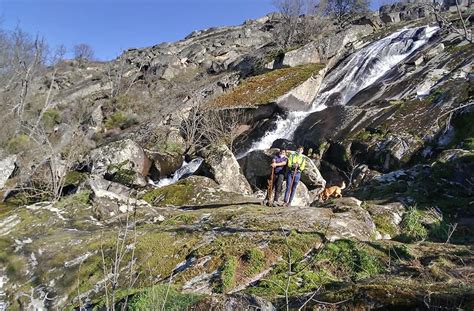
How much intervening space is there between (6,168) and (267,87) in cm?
1577

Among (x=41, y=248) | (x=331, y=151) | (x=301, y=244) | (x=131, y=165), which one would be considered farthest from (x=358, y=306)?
(x=131, y=165)

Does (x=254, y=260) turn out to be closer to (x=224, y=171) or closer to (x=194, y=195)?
(x=194, y=195)

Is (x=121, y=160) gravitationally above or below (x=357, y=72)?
below

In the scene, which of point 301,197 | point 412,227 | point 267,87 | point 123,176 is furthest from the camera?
point 267,87

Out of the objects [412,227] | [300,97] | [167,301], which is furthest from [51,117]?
[167,301]

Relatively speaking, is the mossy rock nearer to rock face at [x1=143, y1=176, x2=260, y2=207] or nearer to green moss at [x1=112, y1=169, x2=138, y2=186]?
rock face at [x1=143, y1=176, x2=260, y2=207]

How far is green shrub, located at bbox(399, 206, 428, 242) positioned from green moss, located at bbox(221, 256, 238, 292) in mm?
3797

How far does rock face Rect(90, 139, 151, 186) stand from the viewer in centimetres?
2088

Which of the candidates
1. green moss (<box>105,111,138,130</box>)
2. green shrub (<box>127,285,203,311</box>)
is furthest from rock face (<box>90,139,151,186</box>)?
green shrub (<box>127,285,203,311</box>)

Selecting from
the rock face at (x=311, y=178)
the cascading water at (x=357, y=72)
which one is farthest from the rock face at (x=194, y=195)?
the cascading water at (x=357, y=72)

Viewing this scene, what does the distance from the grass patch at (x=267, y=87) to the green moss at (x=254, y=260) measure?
66.7 feet

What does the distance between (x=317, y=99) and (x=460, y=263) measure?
21575mm

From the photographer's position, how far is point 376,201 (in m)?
10.8

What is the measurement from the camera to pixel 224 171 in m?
15.0
